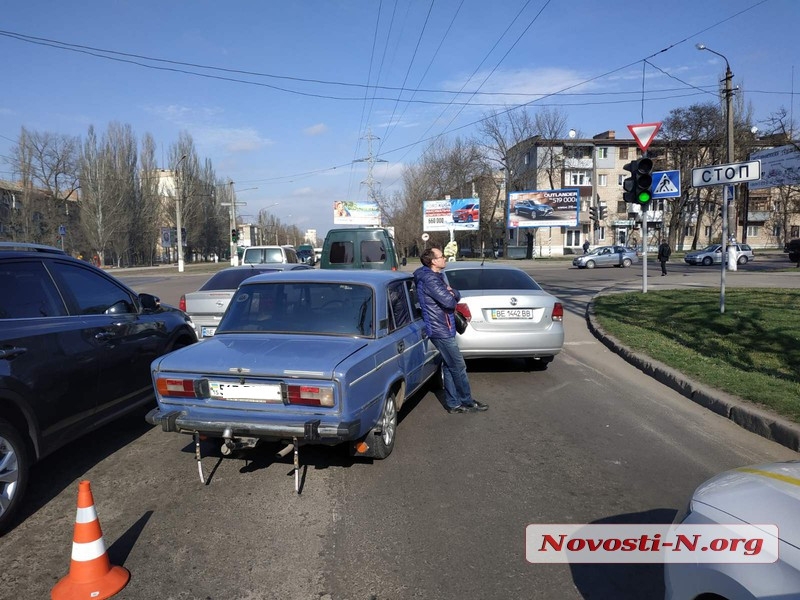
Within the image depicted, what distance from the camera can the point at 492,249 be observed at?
66.8 metres

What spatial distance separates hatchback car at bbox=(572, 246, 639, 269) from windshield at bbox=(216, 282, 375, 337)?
1442 inches

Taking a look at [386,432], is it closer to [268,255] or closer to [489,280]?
[489,280]

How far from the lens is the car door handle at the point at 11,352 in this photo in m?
3.69

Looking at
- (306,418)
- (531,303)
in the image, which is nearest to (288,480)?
(306,418)

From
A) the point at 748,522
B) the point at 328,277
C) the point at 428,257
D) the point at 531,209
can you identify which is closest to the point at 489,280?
the point at 428,257

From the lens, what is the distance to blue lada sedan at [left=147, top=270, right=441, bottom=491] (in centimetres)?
395

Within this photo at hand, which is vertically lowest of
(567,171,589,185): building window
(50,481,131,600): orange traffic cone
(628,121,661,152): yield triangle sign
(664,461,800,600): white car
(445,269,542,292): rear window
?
(50,481,131,600): orange traffic cone

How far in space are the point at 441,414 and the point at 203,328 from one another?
455cm

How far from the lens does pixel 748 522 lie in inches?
77.8

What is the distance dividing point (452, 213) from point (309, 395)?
49507 mm

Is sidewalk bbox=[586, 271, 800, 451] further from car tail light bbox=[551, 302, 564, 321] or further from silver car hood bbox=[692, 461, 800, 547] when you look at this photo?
silver car hood bbox=[692, 461, 800, 547]

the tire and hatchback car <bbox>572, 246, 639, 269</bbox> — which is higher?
hatchback car <bbox>572, 246, 639, 269</bbox>

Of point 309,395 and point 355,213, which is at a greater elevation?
point 355,213
